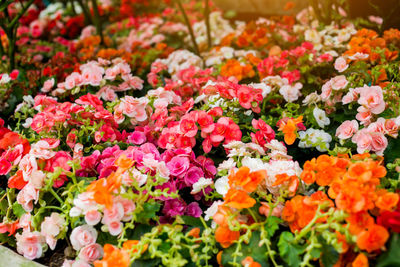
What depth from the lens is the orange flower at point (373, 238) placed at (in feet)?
2.84

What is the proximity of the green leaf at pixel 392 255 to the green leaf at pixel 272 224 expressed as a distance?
0.25 meters

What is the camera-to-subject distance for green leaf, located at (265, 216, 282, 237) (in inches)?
39.0

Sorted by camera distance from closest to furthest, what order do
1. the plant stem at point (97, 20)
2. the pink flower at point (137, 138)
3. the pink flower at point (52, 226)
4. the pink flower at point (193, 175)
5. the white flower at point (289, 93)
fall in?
the pink flower at point (52, 226)
the pink flower at point (193, 175)
the pink flower at point (137, 138)
the white flower at point (289, 93)
the plant stem at point (97, 20)

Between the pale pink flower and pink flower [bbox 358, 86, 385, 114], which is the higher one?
the pale pink flower

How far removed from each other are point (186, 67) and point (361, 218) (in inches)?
60.0

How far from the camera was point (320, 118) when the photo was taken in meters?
1.48

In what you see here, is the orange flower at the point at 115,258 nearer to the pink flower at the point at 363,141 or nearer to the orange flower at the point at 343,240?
the orange flower at the point at 343,240

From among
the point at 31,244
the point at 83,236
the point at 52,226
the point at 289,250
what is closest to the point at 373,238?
the point at 289,250

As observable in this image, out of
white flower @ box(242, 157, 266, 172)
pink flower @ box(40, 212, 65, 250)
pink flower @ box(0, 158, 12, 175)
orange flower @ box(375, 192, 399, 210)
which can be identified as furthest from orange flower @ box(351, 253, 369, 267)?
pink flower @ box(0, 158, 12, 175)

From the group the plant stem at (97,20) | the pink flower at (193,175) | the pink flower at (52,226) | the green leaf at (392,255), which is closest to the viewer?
the green leaf at (392,255)

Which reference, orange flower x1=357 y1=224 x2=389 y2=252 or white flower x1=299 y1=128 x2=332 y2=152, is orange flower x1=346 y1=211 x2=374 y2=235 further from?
white flower x1=299 y1=128 x2=332 y2=152

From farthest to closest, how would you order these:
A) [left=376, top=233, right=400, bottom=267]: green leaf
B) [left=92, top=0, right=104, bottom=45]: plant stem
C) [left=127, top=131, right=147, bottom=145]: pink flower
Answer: [left=92, top=0, right=104, bottom=45]: plant stem, [left=127, top=131, right=147, bottom=145]: pink flower, [left=376, top=233, right=400, bottom=267]: green leaf

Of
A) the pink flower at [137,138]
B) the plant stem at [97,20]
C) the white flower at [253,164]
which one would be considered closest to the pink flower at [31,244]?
the pink flower at [137,138]

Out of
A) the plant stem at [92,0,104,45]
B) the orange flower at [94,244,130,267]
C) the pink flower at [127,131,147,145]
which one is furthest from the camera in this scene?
the plant stem at [92,0,104,45]
